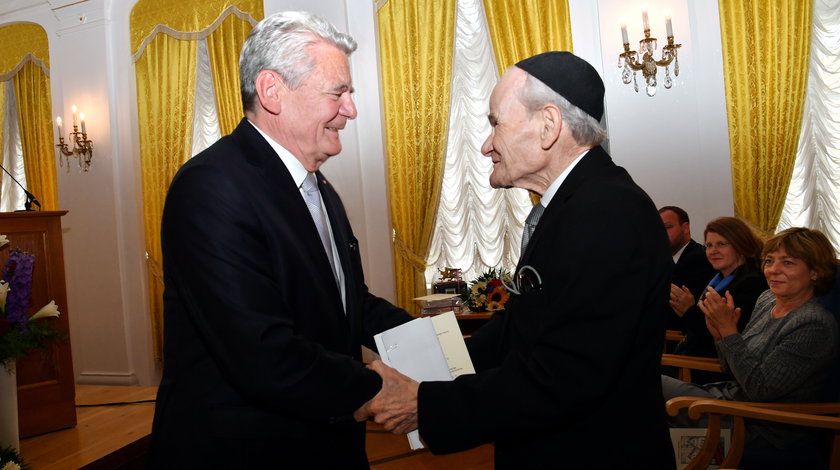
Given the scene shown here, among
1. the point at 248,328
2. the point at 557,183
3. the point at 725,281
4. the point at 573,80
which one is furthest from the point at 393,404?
the point at 725,281

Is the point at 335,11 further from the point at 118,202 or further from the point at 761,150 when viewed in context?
the point at 761,150

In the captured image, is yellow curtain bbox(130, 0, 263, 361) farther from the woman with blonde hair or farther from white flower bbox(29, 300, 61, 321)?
the woman with blonde hair

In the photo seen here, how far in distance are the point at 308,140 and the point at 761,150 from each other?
491 cm

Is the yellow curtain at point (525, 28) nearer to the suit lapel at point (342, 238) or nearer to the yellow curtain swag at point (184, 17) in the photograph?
the yellow curtain swag at point (184, 17)

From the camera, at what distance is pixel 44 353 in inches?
139

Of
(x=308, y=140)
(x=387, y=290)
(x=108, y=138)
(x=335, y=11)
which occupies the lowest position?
(x=387, y=290)

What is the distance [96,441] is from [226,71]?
4.97 metres

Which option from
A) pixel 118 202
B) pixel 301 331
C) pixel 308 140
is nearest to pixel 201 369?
pixel 301 331

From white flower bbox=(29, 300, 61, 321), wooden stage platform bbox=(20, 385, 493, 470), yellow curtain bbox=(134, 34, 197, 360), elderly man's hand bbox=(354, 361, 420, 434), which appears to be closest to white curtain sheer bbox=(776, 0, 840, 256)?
wooden stage platform bbox=(20, 385, 493, 470)

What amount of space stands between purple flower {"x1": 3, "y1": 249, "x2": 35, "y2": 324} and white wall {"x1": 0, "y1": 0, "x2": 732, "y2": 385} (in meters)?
4.23

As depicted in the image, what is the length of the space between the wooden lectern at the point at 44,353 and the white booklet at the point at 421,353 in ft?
7.73

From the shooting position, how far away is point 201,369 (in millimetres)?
1610

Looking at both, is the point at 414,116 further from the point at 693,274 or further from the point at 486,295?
the point at 693,274

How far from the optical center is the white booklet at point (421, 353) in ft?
6.31
